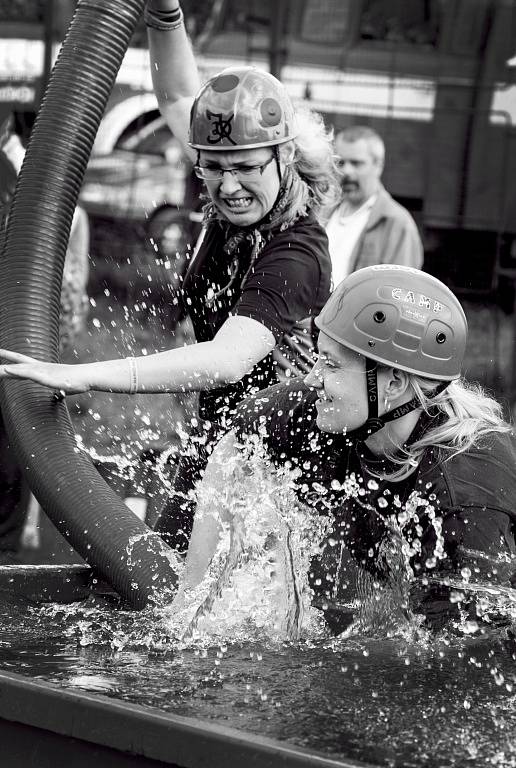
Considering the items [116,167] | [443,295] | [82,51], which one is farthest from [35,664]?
[116,167]

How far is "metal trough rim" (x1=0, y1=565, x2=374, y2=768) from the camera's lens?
2027 millimetres

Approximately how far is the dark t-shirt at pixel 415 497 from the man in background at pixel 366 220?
9.92 ft

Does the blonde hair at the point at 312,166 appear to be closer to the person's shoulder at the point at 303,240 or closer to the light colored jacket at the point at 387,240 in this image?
the person's shoulder at the point at 303,240

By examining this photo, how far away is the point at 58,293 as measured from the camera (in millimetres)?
3793

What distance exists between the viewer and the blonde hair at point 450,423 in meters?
2.95

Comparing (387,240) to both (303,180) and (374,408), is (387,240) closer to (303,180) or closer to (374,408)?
(303,180)

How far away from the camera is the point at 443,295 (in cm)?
301

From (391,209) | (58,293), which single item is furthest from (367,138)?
(58,293)

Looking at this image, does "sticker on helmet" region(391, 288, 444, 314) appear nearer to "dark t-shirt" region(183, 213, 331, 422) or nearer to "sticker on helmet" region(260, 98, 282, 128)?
"dark t-shirt" region(183, 213, 331, 422)

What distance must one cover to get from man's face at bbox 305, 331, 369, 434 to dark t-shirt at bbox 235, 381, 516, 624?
0.09 m

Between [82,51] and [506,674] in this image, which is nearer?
[506,674]

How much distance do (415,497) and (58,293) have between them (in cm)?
146

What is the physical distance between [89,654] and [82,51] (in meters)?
1.91

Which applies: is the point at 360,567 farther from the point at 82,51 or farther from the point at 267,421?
the point at 82,51
